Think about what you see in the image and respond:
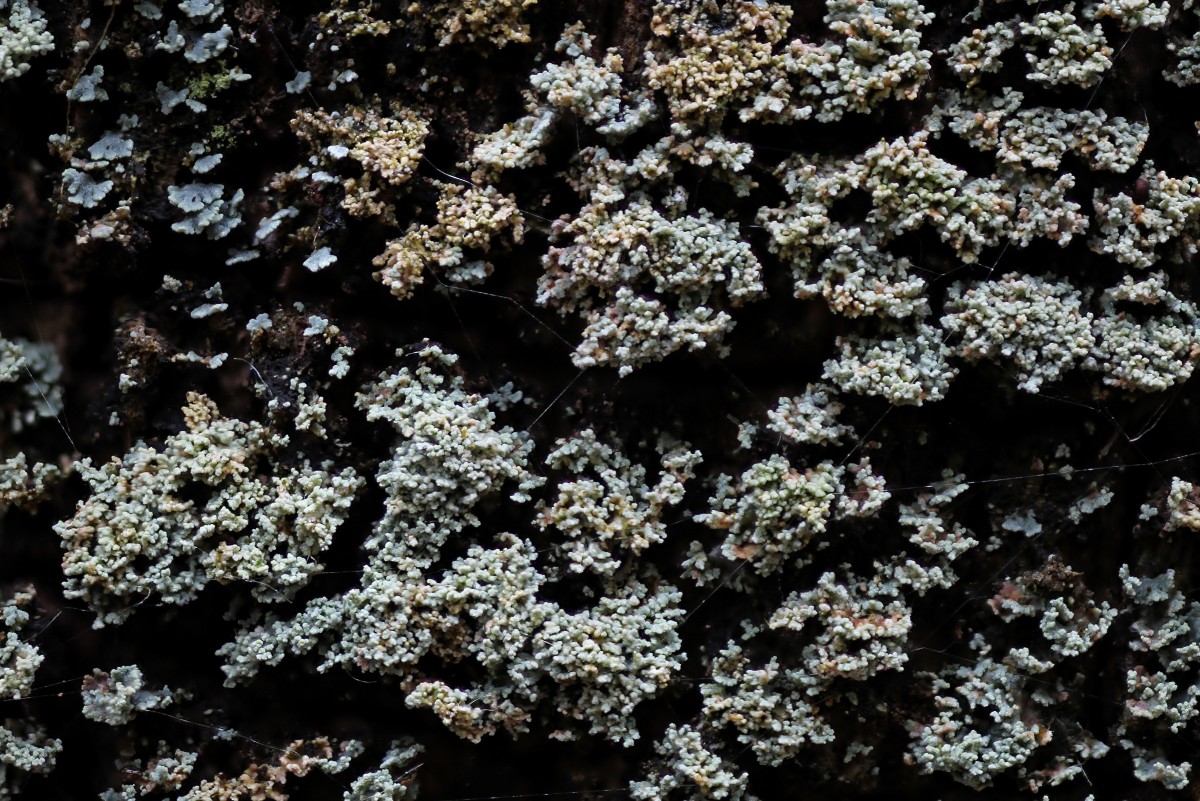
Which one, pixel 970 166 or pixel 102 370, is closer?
pixel 970 166

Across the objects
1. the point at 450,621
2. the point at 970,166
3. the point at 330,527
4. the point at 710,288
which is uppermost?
the point at 970,166

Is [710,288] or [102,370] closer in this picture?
[710,288]

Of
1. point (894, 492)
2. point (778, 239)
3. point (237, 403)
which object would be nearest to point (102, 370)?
point (237, 403)

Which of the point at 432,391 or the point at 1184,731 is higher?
the point at 432,391

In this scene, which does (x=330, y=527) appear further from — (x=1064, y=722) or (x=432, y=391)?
(x=1064, y=722)

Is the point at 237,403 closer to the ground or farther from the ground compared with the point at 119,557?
farther from the ground

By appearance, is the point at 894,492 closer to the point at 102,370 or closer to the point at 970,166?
the point at 970,166

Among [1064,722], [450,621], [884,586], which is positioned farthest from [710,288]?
[1064,722]

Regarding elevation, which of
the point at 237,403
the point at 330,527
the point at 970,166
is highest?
the point at 970,166
